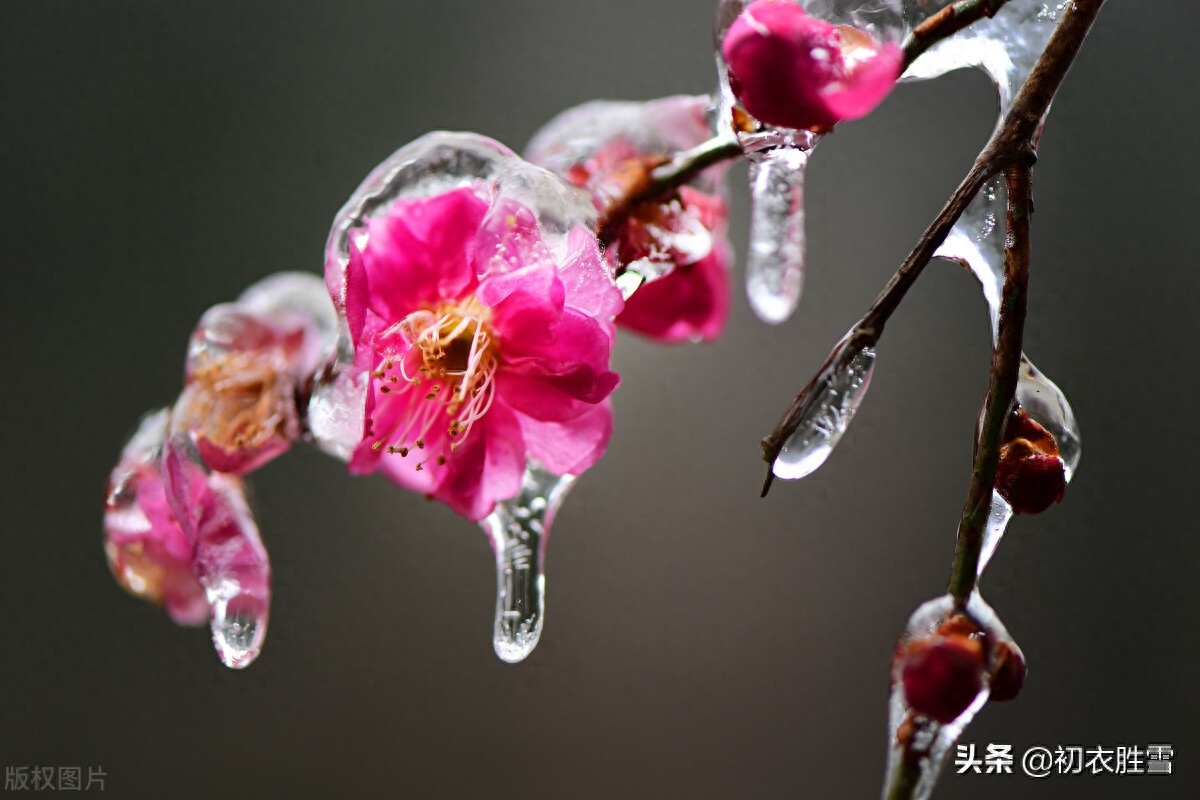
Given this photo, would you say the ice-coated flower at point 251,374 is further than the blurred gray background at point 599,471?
No

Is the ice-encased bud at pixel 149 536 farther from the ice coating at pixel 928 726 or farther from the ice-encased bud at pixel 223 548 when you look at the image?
the ice coating at pixel 928 726

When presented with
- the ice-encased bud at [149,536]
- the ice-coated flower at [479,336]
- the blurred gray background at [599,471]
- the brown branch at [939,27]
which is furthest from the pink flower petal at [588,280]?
the blurred gray background at [599,471]

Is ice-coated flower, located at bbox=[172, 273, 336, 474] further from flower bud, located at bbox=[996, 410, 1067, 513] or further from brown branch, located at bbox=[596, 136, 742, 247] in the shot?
flower bud, located at bbox=[996, 410, 1067, 513]

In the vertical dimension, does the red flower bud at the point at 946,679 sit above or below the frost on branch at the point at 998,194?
below

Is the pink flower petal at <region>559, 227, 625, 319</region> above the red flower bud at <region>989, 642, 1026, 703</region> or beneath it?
above

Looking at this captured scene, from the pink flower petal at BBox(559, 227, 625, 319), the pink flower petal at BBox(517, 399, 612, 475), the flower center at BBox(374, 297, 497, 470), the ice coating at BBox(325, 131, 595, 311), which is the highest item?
the ice coating at BBox(325, 131, 595, 311)

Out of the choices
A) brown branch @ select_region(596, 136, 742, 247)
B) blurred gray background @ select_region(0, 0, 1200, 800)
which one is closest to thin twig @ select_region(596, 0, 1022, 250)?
brown branch @ select_region(596, 136, 742, 247)

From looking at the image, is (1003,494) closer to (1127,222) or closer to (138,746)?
(1127,222)

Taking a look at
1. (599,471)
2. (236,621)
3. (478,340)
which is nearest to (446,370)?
(478,340)
